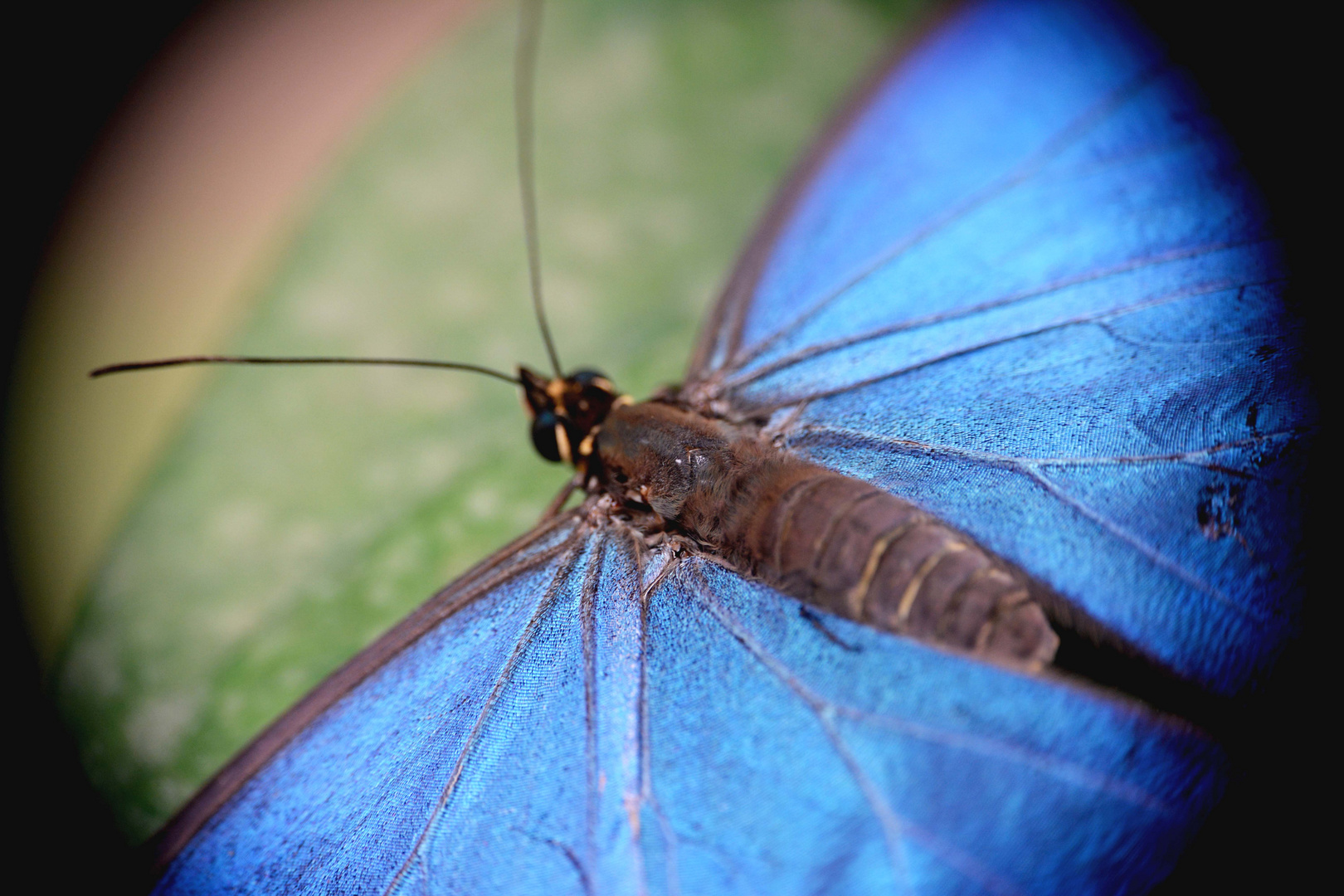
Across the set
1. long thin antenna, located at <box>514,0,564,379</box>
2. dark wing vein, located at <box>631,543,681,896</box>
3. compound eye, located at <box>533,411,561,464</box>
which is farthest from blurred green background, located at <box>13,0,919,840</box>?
dark wing vein, located at <box>631,543,681,896</box>

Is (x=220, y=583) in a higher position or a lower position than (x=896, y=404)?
higher

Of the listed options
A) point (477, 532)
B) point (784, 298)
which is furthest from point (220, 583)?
point (784, 298)

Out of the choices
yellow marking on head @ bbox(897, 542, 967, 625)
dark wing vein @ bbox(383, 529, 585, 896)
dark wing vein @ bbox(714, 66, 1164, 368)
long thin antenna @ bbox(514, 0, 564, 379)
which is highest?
long thin antenna @ bbox(514, 0, 564, 379)

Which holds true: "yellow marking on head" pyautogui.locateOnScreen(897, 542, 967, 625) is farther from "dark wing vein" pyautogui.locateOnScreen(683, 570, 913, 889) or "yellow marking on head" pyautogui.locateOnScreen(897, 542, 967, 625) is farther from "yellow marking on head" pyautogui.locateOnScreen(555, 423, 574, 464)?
"yellow marking on head" pyautogui.locateOnScreen(555, 423, 574, 464)

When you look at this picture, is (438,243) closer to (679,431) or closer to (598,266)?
(598,266)

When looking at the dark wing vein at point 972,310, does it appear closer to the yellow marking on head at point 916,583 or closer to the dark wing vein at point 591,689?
the dark wing vein at point 591,689

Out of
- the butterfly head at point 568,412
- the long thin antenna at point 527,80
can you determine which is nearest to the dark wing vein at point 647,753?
the butterfly head at point 568,412
